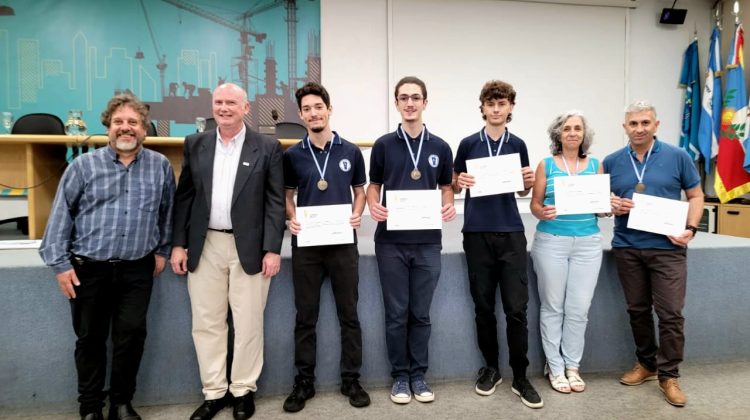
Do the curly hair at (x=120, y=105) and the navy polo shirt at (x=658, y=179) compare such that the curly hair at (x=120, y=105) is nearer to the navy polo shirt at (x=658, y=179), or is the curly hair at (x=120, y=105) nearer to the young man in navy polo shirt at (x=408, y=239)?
the young man in navy polo shirt at (x=408, y=239)

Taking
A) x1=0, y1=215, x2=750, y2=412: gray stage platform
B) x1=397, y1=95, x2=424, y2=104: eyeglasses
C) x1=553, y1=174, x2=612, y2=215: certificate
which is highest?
x1=397, y1=95, x2=424, y2=104: eyeglasses

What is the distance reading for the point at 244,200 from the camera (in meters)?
1.75

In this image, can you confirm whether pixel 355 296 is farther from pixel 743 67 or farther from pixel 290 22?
pixel 743 67

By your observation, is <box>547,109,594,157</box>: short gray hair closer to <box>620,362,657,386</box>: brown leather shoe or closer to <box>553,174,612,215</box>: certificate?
<box>553,174,612,215</box>: certificate

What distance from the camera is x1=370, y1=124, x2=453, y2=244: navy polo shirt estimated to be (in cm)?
190

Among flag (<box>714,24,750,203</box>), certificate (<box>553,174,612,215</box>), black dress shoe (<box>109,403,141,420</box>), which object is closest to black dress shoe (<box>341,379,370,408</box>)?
black dress shoe (<box>109,403,141,420</box>)

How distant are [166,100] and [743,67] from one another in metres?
6.55

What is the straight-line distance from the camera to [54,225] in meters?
1.63

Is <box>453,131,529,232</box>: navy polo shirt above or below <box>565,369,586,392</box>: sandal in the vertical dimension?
above

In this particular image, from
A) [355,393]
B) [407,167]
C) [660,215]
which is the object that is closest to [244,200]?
[407,167]

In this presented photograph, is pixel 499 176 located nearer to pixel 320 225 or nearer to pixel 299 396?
pixel 320 225

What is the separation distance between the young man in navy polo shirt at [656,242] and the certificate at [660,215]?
0.04 metres

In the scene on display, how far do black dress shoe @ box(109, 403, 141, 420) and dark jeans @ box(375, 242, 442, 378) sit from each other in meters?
1.15

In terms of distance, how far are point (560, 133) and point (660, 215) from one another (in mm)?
602
